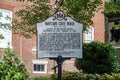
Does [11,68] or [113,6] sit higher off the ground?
[113,6]

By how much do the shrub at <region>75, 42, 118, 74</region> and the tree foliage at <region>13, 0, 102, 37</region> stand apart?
243cm

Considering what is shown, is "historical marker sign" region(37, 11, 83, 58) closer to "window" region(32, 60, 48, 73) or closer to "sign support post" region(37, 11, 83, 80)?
"sign support post" region(37, 11, 83, 80)

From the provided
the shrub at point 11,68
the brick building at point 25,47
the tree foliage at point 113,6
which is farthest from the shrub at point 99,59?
the shrub at point 11,68

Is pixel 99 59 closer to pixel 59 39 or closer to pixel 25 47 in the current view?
pixel 25 47

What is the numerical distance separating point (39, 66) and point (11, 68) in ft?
46.9

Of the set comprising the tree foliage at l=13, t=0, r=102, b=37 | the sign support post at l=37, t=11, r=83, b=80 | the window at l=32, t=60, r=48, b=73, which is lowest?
the window at l=32, t=60, r=48, b=73

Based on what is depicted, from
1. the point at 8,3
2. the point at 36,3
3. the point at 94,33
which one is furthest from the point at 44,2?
the point at 94,33

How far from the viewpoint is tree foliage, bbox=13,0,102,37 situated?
13.9 m

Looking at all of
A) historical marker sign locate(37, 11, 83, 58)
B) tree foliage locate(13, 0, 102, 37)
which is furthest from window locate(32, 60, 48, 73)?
historical marker sign locate(37, 11, 83, 58)

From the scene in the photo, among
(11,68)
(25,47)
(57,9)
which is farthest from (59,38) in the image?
(25,47)

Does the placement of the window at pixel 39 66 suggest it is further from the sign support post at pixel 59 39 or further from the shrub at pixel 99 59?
the sign support post at pixel 59 39

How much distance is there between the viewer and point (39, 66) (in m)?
21.6

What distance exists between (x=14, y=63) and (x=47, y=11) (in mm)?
7380

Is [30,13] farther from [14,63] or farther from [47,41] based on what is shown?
[14,63]
